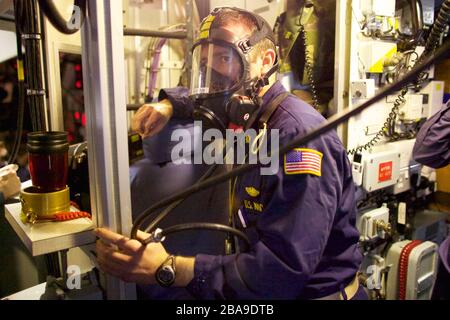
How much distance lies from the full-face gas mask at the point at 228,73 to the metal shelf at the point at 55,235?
67 cm

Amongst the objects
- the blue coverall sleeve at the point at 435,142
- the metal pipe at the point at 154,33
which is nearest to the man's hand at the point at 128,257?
the metal pipe at the point at 154,33

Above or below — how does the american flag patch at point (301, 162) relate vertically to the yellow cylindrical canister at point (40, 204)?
above

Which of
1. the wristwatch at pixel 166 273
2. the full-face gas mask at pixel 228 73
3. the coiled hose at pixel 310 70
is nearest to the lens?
the wristwatch at pixel 166 273

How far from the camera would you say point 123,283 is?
41.5 inches

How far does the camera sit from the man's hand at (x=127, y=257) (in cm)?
97

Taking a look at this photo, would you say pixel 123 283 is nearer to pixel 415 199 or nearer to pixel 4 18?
pixel 4 18

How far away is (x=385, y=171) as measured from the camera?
7.59 ft

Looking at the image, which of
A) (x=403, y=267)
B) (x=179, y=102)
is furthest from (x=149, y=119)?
(x=403, y=267)

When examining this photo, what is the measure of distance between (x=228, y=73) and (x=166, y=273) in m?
0.80

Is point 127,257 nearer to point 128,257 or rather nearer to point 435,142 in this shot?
point 128,257

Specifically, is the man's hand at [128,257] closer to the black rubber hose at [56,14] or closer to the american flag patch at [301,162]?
the american flag patch at [301,162]

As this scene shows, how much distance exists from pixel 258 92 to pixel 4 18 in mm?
1785

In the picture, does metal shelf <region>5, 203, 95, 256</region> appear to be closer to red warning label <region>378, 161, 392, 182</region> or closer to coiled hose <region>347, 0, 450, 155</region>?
coiled hose <region>347, 0, 450, 155</region>
